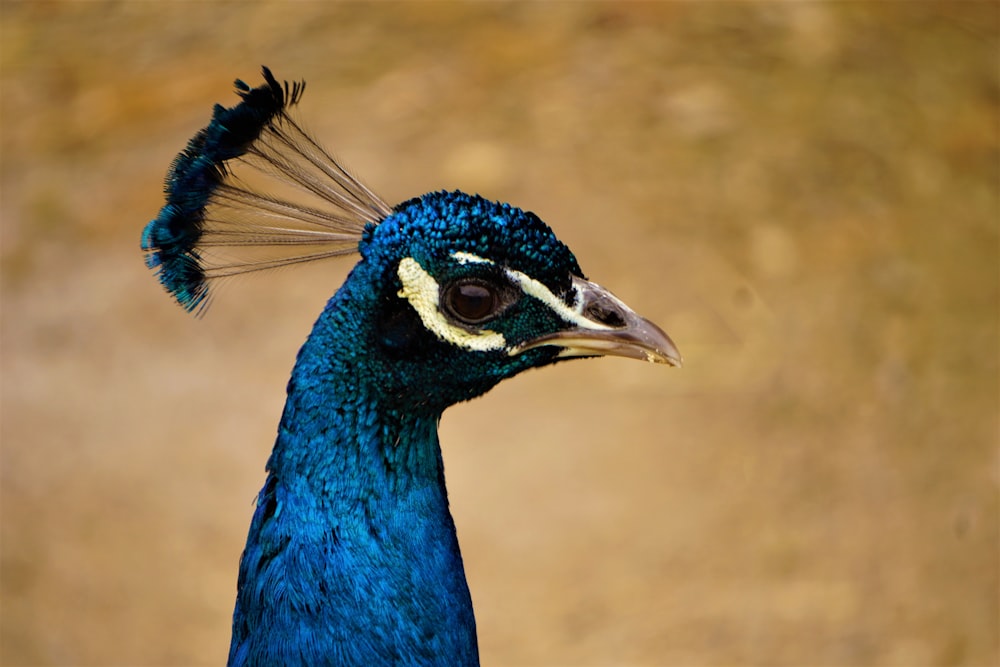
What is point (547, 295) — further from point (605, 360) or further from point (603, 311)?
point (605, 360)

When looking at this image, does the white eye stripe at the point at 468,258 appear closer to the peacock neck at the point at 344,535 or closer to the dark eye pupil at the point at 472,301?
the dark eye pupil at the point at 472,301

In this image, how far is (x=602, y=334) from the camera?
Answer: 1379mm

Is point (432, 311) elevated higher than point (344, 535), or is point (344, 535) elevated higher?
point (432, 311)

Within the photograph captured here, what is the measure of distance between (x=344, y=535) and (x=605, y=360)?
2974mm

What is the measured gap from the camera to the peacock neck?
1.36m

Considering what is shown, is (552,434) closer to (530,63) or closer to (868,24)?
(530,63)

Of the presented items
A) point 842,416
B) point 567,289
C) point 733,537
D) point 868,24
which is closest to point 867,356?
point 842,416

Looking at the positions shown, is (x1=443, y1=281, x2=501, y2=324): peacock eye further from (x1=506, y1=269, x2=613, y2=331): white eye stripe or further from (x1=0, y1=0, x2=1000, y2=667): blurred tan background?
(x1=0, y1=0, x2=1000, y2=667): blurred tan background

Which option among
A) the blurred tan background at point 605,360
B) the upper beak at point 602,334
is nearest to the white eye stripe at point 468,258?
the upper beak at point 602,334

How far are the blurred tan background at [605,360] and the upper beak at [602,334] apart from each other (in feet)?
7.04

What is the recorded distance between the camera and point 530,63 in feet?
16.0

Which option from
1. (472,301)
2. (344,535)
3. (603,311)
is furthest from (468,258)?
(344,535)

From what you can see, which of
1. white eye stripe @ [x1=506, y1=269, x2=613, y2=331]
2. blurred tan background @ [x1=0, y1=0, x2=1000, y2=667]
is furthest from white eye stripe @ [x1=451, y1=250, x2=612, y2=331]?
blurred tan background @ [x1=0, y1=0, x2=1000, y2=667]

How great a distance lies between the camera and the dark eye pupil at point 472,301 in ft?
4.42
